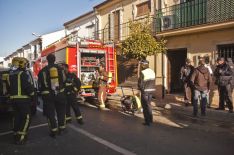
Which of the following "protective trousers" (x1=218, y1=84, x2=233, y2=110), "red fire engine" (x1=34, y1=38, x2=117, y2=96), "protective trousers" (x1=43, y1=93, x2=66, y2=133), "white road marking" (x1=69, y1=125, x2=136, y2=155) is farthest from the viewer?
"red fire engine" (x1=34, y1=38, x2=117, y2=96)

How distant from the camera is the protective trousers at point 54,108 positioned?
6.91 meters

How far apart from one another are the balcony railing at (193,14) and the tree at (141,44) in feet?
3.01

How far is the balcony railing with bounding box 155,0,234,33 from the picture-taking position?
12484 mm

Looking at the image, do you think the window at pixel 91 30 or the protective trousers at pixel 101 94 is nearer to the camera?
the protective trousers at pixel 101 94

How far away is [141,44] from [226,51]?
3695 millimetres

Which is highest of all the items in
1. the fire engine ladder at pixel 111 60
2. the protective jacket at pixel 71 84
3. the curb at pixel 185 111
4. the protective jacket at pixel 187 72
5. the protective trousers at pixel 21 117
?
the fire engine ladder at pixel 111 60

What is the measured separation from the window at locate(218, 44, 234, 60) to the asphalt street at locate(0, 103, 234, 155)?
4.31 m

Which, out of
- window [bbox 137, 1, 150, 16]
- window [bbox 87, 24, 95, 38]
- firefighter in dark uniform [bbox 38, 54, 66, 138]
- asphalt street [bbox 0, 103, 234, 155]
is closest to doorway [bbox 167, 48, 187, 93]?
window [bbox 137, 1, 150, 16]

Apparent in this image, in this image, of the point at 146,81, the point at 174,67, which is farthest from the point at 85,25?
the point at 146,81

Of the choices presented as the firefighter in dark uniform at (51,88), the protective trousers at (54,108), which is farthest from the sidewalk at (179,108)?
the firefighter in dark uniform at (51,88)

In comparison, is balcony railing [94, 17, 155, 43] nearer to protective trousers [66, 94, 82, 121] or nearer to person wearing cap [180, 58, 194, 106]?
person wearing cap [180, 58, 194, 106]

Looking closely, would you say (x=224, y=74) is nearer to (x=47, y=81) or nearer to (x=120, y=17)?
(x=47, y=81)

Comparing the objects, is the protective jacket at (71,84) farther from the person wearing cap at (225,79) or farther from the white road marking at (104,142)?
the person wearing cap at (225,79)

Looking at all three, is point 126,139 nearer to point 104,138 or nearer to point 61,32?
point 104,138
